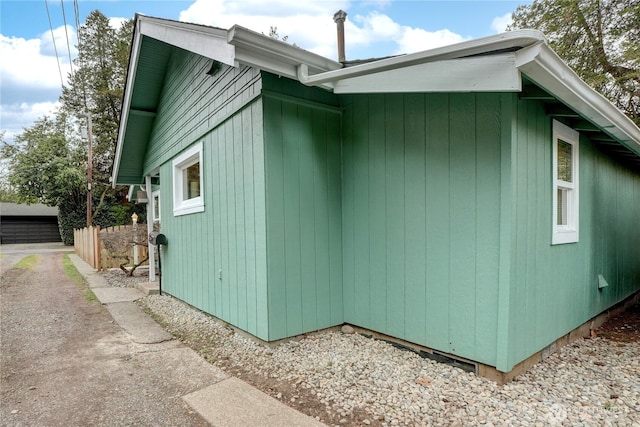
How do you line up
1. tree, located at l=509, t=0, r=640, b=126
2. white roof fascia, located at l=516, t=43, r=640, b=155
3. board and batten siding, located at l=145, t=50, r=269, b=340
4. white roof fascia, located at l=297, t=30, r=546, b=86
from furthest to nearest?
tree, located at l=509, t=0, r=640, b=126
board and batten siding, located at l=145, t=50, r=269, b=340
white roof fascia, located at l=516, t=43, r=640, b=155
white roof fascia, located at l=297, t=30, r=546, b=86

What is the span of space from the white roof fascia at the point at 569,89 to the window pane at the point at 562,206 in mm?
693

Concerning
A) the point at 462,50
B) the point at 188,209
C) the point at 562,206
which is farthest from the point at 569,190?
the point at 188,209

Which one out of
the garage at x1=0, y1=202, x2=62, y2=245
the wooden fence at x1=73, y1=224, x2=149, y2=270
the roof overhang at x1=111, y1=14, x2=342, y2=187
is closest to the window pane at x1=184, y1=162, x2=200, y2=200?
the roof overhang at x1=111, y1=14, x2=342, y2=187

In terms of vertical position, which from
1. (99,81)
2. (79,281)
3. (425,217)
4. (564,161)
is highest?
(99,81)

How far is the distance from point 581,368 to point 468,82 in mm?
2833

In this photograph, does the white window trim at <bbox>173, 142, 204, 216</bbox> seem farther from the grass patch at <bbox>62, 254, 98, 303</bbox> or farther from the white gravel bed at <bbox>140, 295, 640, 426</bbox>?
the grass patch at <bbox>62, 254, 98, 303</bbox>

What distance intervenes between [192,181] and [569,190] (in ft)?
17.1

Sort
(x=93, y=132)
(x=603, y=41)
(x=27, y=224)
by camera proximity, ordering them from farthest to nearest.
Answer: (x=27, y=224) → (x=93, y=132) → (x=603, y=41)

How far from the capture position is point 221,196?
166 inches

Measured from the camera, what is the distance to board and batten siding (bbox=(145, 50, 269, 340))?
348 centimetres

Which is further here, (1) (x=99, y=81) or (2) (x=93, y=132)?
(2) (x=93, y=132)

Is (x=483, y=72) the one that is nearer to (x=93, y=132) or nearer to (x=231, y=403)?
(x=231, y=403)

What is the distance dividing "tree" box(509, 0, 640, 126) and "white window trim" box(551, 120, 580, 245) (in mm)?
7394

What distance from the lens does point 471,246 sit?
2816 millimetres
